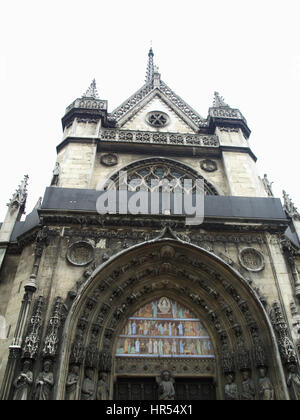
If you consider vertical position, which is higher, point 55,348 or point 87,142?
point 87,142

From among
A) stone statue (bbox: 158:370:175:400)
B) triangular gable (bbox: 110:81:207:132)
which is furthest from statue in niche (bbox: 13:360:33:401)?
triangular gable (bbox: 110:81:207:132)

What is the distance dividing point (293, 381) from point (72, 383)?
530cm

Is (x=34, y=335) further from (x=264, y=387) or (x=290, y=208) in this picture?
(x=290, y=208)

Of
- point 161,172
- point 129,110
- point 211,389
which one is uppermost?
point 129,110

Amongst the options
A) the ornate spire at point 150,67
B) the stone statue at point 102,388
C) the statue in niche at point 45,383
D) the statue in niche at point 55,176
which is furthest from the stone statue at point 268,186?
the ornate spire at point 150,67

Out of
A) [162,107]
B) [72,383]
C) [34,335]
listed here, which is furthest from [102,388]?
[162,107]

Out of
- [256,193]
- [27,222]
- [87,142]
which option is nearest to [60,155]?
[87,142]

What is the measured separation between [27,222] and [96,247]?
3313 mm

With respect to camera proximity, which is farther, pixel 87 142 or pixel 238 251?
pixel 87 142

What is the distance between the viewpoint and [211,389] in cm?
948

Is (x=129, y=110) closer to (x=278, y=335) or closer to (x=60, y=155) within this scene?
(x=60, y=155)

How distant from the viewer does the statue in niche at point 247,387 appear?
8.49 m
